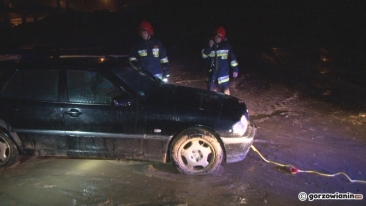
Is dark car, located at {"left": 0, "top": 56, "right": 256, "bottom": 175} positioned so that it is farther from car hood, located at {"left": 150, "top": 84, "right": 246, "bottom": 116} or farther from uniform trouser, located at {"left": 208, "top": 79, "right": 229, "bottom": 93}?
uniform trouser, located at {"left": 208, "top": 79, "right": 229, "bottom": 93}

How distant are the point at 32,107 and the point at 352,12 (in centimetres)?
2717

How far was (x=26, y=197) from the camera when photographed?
12.2ft

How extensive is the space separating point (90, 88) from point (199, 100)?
1.51m

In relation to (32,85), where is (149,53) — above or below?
above

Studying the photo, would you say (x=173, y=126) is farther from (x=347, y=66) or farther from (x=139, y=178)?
(x=347, y=66)

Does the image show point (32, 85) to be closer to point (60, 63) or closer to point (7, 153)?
point (60, 63)

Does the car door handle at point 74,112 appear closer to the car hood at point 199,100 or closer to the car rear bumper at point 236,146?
the car hood at point 199,100

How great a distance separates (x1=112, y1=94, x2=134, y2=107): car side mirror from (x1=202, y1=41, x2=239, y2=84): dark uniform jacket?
108 inches

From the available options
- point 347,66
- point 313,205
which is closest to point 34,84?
point 313,205

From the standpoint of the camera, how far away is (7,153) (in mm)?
4379

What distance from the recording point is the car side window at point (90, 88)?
165 inches

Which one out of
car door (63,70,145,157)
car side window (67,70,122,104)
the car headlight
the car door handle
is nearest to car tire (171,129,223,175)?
the car headlight

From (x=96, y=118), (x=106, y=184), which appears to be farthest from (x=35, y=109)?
(x=106, y=184)

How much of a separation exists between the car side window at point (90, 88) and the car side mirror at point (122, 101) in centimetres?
10
